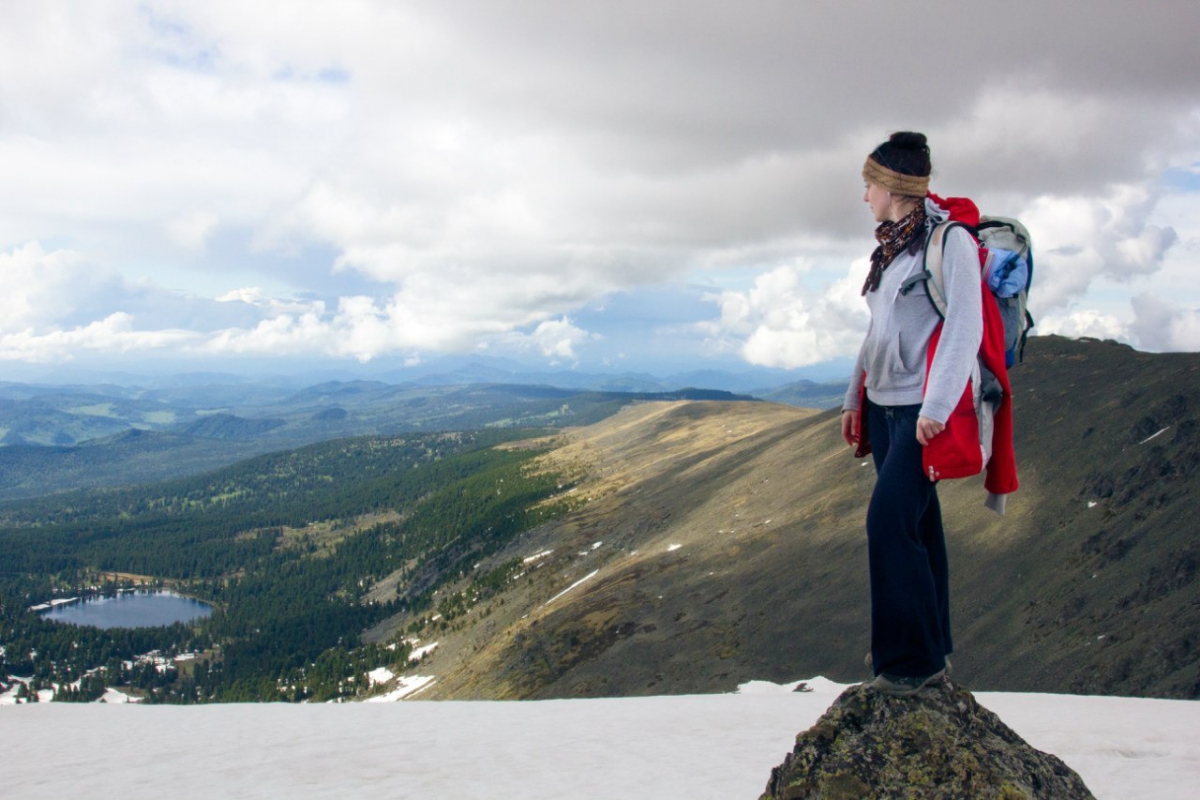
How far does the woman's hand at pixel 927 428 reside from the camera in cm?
592

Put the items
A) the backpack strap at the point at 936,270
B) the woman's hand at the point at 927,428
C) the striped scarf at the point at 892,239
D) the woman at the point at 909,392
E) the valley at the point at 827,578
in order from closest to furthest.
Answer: the woman's hand at the point at 927,428 → the woman at the point at 909,392 → the backpack strap at the point at 936,270 → the striped scarf at the point at 892,239 → the valley at the point at 827,578

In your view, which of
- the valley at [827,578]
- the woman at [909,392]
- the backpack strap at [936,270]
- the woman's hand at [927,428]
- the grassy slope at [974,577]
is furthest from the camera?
the valley at [827,578]

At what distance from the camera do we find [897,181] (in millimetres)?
6758

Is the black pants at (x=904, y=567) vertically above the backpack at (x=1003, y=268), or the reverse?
the backpack at (x=1003, y=268)

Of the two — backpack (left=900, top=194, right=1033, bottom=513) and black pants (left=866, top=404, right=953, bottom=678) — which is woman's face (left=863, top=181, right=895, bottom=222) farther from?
black pants (left=866, top=404, right=953, bottom=678)

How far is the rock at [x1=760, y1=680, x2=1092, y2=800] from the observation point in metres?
6.10

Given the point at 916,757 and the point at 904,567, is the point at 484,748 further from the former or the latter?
the point at 904,567

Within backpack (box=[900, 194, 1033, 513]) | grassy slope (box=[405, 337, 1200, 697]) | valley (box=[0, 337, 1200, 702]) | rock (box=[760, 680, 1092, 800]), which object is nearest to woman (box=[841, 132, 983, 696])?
backpack (box=[900, 194, 1033, 513])

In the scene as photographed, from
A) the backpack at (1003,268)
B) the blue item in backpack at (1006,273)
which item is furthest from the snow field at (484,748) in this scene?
the blue item in backpack at (1006,273)

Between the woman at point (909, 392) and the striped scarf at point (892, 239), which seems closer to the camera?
the woman at point (909, 392)

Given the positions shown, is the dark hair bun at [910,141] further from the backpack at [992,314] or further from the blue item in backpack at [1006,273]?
the blue item in backpack at [1006,273]

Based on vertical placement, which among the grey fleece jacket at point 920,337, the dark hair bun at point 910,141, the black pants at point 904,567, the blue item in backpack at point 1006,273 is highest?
the dark hair bun at point 910,141

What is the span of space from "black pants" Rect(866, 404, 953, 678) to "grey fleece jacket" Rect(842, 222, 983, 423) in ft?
0.96

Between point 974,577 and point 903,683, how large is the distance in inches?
1941
